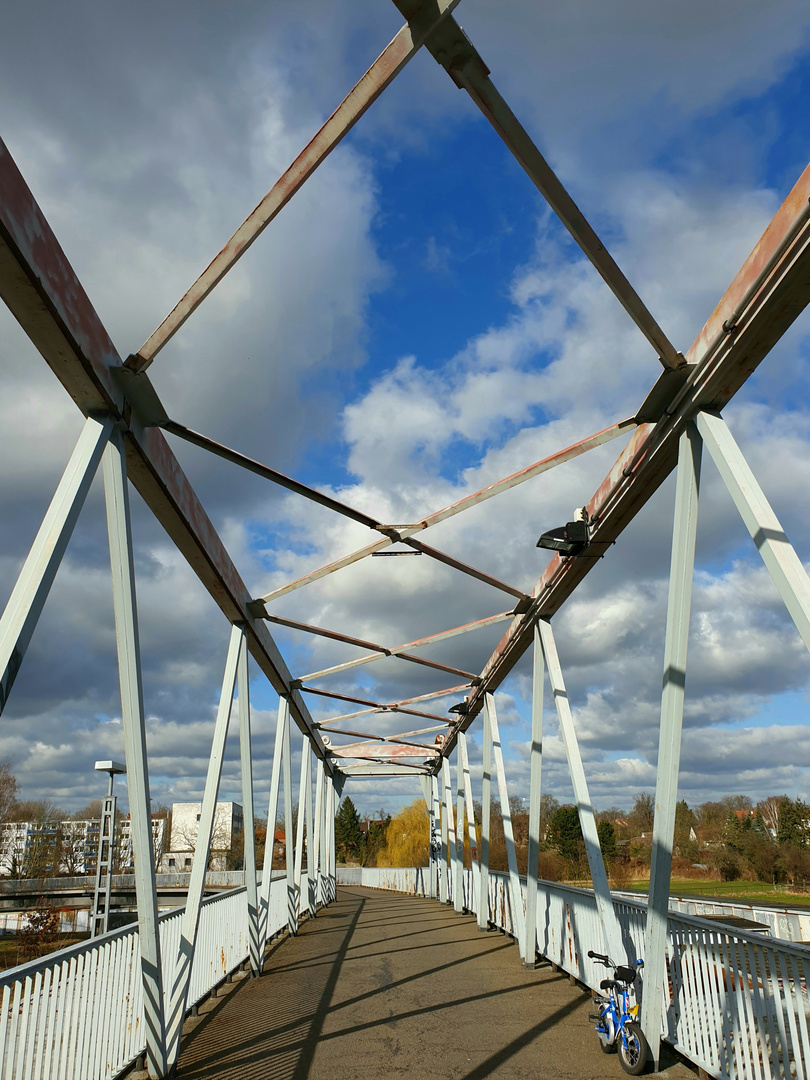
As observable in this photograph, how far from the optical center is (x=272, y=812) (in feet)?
39.0

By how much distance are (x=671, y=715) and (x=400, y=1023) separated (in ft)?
13.5

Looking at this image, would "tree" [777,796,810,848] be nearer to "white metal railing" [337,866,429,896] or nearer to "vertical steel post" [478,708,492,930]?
"white metal railing" [337,866,429,896]

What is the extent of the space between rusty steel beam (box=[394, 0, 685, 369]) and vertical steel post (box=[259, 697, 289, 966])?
939 cm

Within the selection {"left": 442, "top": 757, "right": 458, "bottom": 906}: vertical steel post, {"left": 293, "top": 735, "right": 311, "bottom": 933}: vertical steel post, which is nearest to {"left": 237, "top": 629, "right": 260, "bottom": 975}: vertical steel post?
{"left": 293, "top": 735, "right": 311, "bottom": 933}: vertical steel post

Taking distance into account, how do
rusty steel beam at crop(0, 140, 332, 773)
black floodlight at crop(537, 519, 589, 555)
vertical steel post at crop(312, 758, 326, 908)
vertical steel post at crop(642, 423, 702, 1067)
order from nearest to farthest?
rusty steel beam at crop(0, 140, 332, 773)
vertical steel post at crop(642, 423, 702, 1067)
black floodlight at crop(537, 519, 589, 555)
vertical steel post at crop(312, 758, 326, 908)

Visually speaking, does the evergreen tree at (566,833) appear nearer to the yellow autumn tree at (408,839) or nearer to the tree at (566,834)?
the tree at (566,834)

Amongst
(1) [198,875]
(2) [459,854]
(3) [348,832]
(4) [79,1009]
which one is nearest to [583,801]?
(1) [198,875]

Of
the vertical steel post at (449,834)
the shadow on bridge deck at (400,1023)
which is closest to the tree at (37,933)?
the vertical steel post at (449,834)

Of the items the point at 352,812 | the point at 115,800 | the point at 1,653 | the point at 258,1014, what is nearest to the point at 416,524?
the point at 1,653

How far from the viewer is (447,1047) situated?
5676 millimetres

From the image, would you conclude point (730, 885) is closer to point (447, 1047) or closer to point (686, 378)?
point (447, 1047)

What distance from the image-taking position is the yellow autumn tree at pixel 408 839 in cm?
4606

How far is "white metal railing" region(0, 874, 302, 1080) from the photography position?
3455mm

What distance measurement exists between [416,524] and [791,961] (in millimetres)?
4282
